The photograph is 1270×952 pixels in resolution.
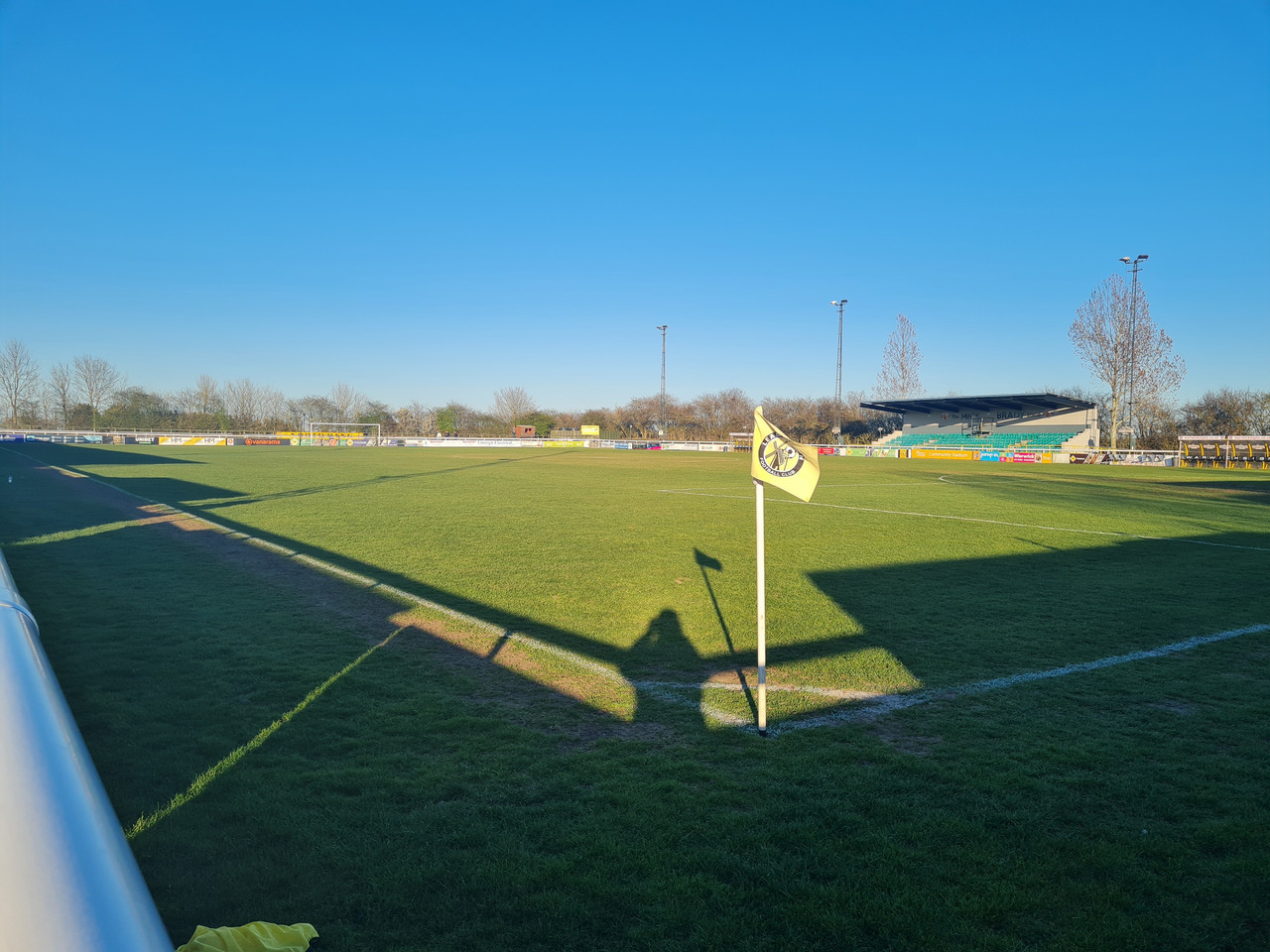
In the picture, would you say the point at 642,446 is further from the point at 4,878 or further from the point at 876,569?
the point at 4,878

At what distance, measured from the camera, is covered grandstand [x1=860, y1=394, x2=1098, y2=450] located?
55219 mm

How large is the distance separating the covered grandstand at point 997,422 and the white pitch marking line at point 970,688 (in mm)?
49646

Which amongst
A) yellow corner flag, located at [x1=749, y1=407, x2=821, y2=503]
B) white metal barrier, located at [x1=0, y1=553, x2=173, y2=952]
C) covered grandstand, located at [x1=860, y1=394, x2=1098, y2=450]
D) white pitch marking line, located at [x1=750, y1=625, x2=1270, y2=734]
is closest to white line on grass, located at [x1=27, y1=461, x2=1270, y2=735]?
white pitch marking line, located at [x1=750, y1=625, x2=1270, y2=734]

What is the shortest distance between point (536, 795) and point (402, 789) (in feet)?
2.13

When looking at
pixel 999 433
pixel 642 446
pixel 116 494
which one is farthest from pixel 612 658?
pixel 642 446

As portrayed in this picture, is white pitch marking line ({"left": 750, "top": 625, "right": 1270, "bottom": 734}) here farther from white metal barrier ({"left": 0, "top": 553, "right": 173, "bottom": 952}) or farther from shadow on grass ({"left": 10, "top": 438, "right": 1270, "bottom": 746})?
white metal barrier ({"left": 0, "top": 553, "right": 173, "bottom": 952})

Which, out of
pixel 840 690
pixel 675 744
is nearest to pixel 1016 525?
pixel 840 690

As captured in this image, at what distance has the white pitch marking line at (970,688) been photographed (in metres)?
4.48

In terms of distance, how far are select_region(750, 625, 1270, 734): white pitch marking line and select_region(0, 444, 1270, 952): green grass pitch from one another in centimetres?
3

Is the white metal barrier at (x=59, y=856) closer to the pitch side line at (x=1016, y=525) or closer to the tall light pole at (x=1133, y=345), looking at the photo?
the pitch side line at (x=1016, y=525)

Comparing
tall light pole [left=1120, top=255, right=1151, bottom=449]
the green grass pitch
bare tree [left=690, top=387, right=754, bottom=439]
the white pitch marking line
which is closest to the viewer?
the green grass pitch

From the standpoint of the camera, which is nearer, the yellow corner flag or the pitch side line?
the yellow corner flag

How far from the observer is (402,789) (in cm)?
350

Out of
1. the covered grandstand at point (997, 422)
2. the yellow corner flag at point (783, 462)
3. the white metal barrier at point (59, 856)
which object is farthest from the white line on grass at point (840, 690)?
the covered grandstand at point (997, 422)
